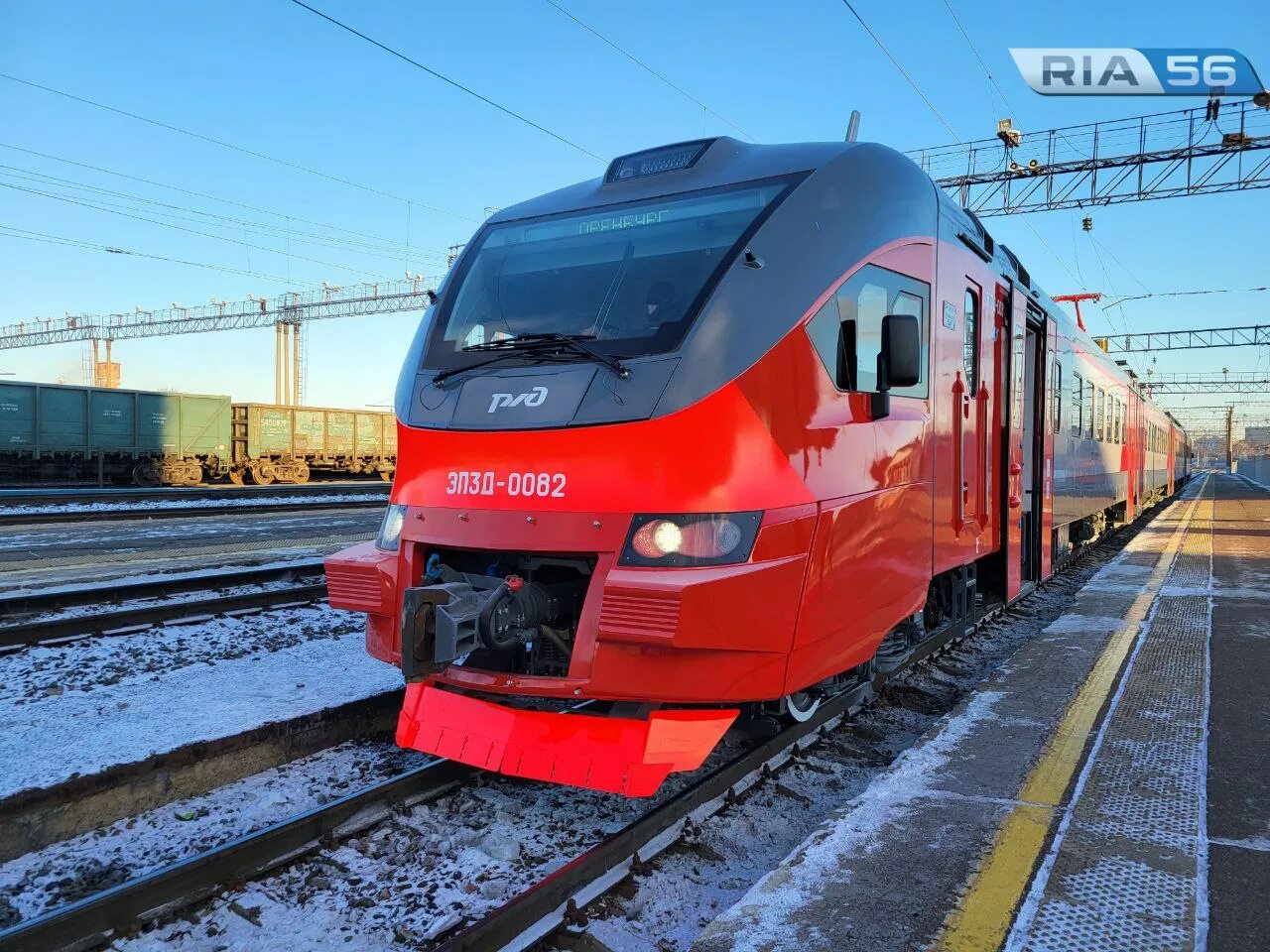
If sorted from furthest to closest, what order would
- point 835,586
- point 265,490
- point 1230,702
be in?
point 265,490 → point 1230,702 → point 835,586

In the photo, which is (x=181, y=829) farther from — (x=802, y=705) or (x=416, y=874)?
(x=802, y=705)

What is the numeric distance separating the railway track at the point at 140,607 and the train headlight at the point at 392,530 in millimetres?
3696

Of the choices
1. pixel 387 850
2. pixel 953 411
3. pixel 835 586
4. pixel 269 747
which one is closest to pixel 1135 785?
pixel 835 586

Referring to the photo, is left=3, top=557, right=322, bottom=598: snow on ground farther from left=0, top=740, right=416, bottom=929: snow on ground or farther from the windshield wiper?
the windshield wiper

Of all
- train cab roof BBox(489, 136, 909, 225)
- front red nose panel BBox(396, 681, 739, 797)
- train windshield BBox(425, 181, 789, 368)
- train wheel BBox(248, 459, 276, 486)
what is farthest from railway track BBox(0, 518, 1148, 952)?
train wheel BBox(248, 459, 276, 486)

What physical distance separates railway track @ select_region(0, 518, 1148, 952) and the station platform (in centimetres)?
63

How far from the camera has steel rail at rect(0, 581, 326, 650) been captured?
6262mm

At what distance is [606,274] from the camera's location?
415cm

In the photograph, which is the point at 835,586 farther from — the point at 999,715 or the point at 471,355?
the point at 471,355

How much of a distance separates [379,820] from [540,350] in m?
2.15

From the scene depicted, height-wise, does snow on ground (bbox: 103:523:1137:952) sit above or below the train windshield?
below

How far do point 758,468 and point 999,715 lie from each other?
89.2 inches

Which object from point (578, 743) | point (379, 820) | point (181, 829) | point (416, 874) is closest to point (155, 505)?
point (181, 829)

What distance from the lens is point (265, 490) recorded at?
23328mm
